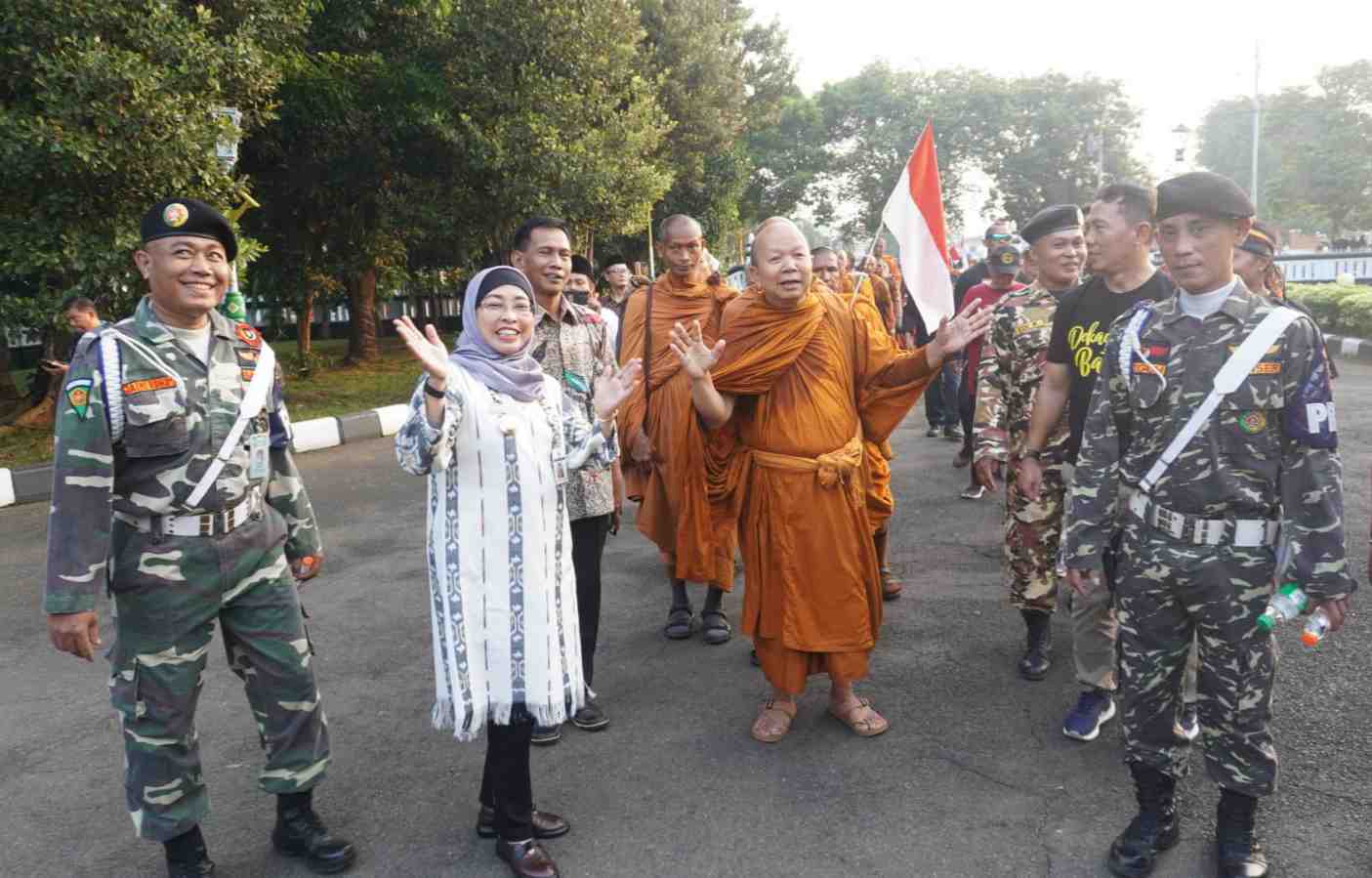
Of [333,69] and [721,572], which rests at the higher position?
[333,69]

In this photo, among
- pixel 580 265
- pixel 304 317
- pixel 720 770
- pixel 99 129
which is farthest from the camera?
pixel 304 317

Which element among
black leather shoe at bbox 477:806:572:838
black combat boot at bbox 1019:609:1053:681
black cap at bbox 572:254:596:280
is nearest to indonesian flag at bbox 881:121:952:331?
black combat boot at bbox 1019:609:1053:681

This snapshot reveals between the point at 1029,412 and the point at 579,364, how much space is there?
190 cm

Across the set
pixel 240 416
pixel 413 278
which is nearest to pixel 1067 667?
pixel 240 416

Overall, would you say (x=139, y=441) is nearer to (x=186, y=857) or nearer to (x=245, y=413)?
(x=245, y=413)

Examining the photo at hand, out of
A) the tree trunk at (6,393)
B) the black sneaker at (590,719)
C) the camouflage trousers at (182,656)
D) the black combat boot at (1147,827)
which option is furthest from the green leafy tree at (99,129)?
the black combat boot at (1147,827)

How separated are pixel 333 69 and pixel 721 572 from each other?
11212 millimetres

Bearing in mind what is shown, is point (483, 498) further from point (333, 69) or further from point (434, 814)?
point (333, 69)

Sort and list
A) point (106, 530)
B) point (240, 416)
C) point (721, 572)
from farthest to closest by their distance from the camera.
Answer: point (721, 572), point (240, 416), point (106, 530)

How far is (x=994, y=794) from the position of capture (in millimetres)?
3273

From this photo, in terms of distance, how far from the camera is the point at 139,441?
2.74 metres

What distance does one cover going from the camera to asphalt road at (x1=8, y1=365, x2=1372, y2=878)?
2980 millimetres

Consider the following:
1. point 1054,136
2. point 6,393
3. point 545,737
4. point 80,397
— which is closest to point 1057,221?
point 545,737

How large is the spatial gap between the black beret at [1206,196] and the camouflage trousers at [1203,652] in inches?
34.1
